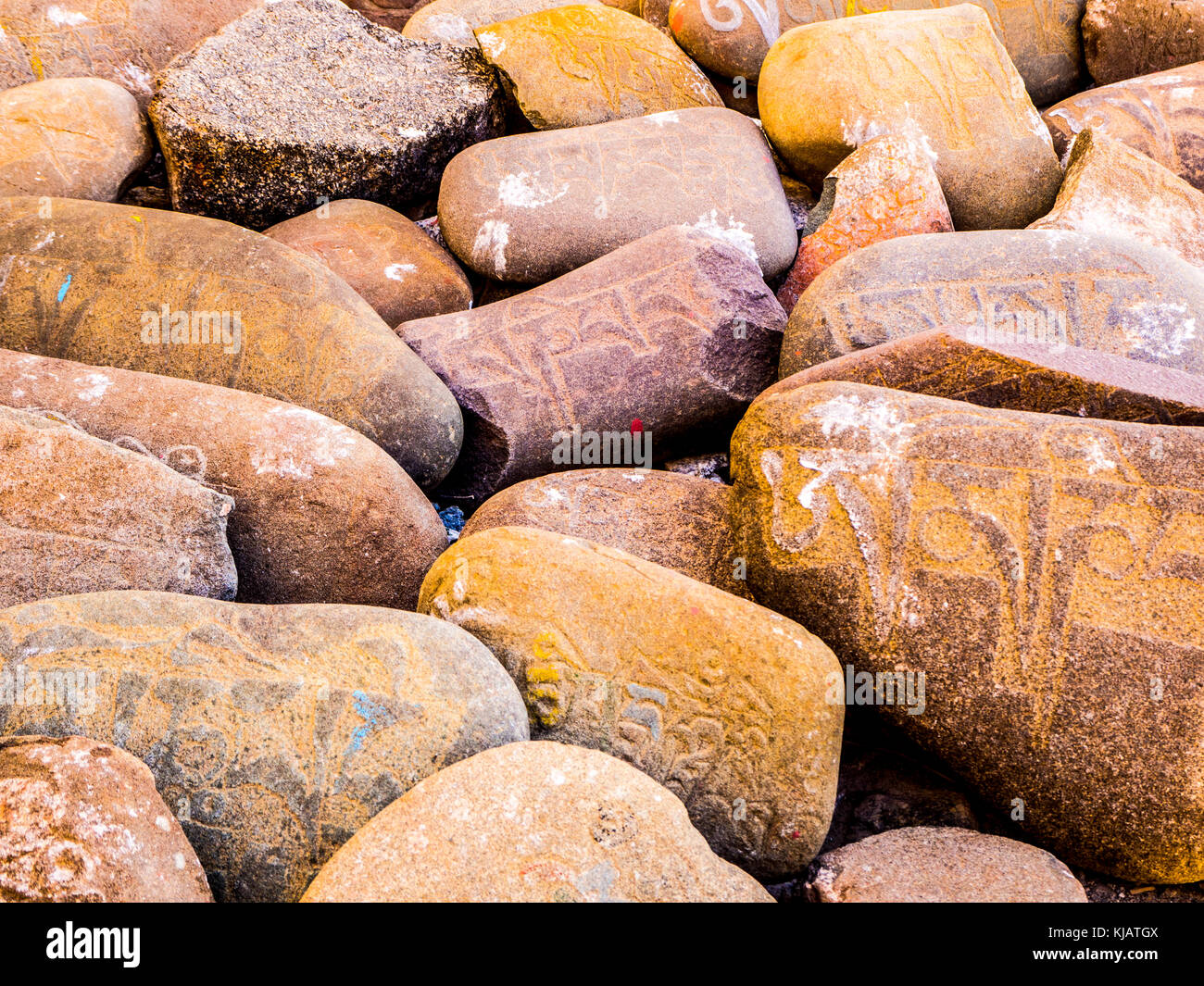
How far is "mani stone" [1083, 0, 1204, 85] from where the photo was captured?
4219 mm

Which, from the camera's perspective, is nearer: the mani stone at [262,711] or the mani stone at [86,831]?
the mani stone at [86,831]

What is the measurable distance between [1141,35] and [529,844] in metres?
4.50

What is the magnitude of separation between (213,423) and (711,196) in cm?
193

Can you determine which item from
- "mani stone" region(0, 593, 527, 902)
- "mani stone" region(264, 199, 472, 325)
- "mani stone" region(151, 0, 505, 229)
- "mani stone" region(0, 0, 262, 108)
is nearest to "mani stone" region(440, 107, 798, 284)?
"mani stone" region(264, 199, 472, 325)

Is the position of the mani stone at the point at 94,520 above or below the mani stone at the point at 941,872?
Result: above

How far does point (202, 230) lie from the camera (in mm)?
3033

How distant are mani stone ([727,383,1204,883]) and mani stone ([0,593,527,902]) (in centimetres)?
77

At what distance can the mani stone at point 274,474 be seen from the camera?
242 cm

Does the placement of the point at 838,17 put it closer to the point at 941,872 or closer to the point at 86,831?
the point at 941,872

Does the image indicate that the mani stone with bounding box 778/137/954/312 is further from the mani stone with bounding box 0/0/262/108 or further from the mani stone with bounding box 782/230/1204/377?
the mani stone with bounding box 0/0/262/108

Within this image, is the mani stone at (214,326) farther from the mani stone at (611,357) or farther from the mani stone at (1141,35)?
the mani stone at (1141,35)

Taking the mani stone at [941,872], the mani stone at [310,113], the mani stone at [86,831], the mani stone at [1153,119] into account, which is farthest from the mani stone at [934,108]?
the mani stone at [86,831]

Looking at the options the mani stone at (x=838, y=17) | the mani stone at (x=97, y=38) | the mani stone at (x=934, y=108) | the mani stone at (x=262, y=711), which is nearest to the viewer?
the mani stone at (x=262, y=711)

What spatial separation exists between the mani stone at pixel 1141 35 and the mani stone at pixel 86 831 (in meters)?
4.76
